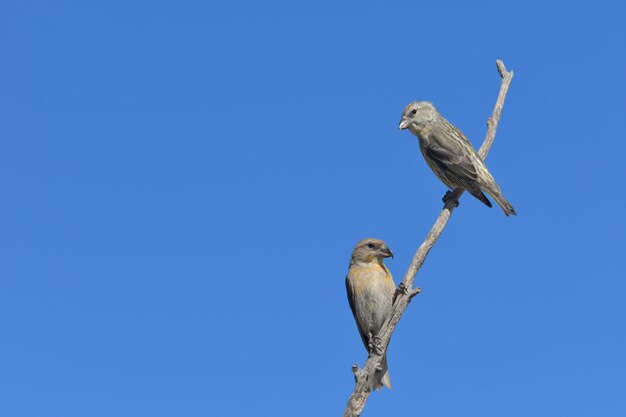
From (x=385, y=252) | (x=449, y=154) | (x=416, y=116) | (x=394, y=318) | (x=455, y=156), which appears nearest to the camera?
(x=394, y=318)

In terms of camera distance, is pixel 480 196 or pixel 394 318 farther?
pixel 480 196

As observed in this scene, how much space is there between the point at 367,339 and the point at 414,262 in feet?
8.79

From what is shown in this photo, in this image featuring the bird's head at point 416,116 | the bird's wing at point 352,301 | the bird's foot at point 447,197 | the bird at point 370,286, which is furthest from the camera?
the bird's head at point 416,116

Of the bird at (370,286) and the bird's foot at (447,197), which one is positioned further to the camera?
the bird at (370,286)

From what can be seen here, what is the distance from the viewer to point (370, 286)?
37.4 ft

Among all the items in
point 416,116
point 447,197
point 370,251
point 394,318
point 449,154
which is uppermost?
point 416,116

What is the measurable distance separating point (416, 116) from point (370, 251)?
8.43ft

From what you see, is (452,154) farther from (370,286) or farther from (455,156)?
(370,286)

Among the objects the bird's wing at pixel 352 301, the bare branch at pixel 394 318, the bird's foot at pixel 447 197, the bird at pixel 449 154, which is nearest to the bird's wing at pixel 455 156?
the bird at pixel 449 154

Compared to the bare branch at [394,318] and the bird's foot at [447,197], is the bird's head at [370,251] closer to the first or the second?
the bird's foot at [447,197]

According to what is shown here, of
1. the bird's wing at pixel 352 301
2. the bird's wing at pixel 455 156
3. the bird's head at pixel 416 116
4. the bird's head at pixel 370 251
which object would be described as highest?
the bird's head at pixel 416 116

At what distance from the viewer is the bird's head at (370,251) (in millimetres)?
11383

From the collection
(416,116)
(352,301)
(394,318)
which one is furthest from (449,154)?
(394,318)

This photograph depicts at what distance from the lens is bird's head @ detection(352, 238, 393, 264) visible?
37.3 feet
